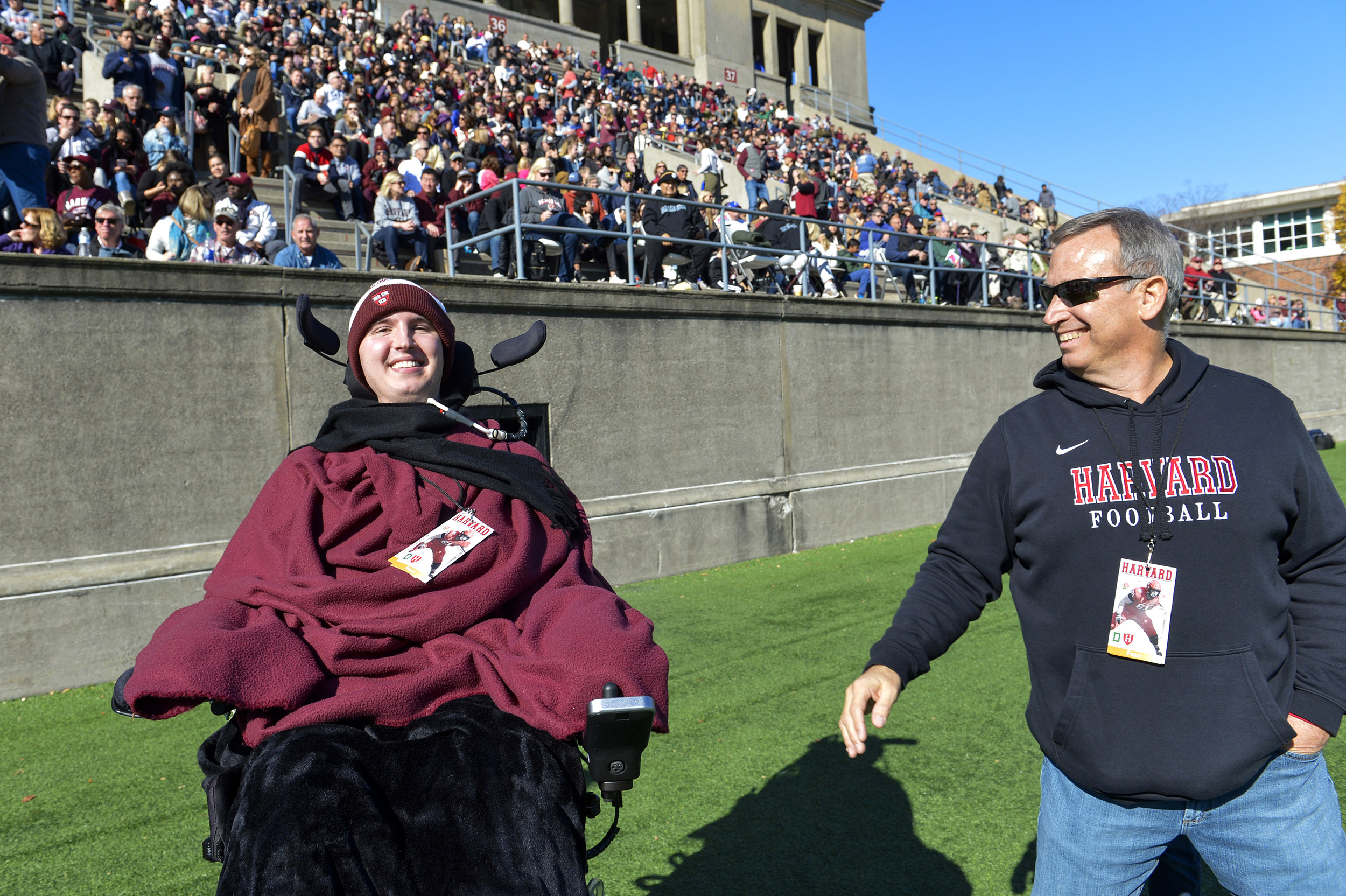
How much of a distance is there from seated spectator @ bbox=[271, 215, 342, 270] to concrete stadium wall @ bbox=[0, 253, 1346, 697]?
1.13 metres

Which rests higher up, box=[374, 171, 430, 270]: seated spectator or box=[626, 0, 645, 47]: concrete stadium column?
box=[626, 0, 645, 47]: concrete stadium column

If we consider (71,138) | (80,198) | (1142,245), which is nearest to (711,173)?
(71,138)

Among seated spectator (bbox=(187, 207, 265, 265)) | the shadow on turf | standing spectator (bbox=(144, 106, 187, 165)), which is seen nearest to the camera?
the shadow on turf

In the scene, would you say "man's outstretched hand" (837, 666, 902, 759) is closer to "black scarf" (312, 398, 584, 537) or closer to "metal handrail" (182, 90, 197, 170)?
"black scarf" (312, 398, 584, 537)

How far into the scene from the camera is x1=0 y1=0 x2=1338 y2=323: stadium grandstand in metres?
8.61

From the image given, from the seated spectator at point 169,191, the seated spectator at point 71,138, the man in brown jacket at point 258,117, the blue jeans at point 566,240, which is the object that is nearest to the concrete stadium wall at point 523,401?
the blue jeans at point 566,240

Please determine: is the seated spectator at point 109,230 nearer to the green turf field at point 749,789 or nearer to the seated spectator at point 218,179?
the seated spectator at point 218,179

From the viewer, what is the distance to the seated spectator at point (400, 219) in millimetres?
9406

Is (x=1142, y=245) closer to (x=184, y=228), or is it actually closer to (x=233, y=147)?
(x=184, y=228)

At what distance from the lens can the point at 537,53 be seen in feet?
83.0

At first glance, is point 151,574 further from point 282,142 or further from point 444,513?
point 282,142

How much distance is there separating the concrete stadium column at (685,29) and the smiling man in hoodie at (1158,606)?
1421 inches

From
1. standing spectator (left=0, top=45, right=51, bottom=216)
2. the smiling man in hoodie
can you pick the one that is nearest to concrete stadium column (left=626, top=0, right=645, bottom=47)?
standing spectator (left=0, top=45, right=51, bottom=216)

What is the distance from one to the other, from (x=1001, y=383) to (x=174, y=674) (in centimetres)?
1207
